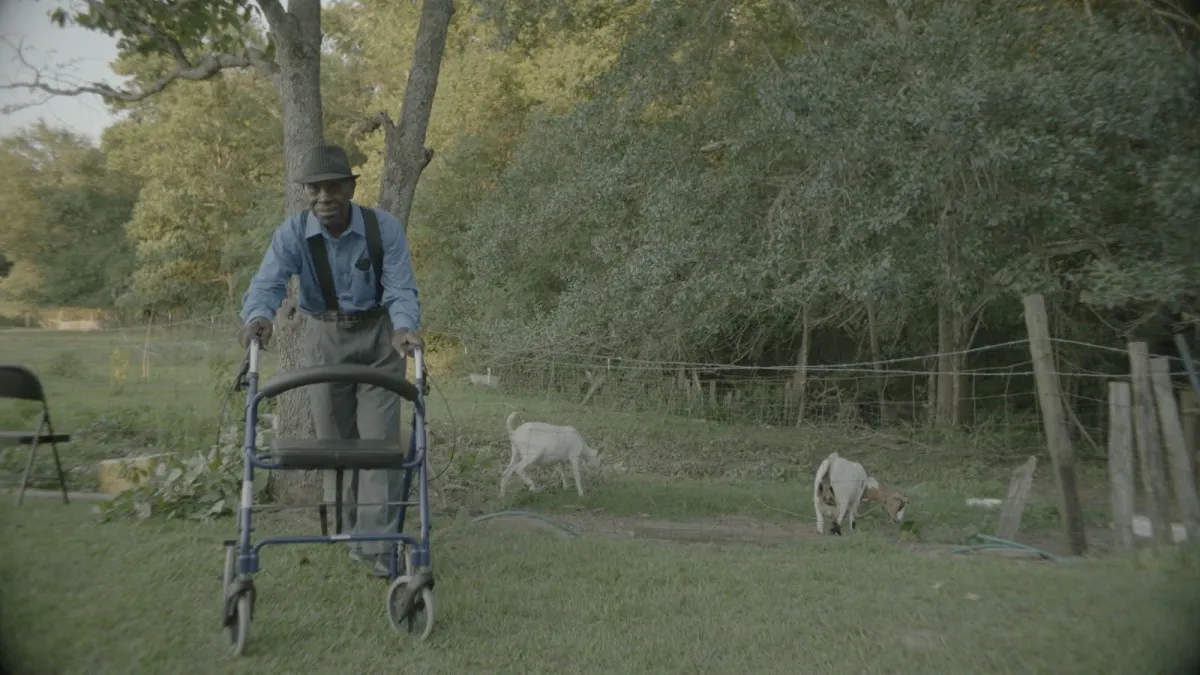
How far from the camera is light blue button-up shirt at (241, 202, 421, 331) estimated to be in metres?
4.50

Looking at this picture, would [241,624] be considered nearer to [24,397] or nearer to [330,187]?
[330,187]

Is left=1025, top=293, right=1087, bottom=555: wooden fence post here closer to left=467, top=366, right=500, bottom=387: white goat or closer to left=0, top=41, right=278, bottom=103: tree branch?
left=0, top=41, right=278, bottom=103: tree branch

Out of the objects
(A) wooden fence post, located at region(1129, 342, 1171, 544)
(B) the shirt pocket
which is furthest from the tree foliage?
(A) wooden fence post, located at region(1129, 342, 1171, 544)

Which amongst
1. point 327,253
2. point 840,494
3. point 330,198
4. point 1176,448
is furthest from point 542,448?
point 1176,448

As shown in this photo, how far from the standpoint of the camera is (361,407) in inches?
188

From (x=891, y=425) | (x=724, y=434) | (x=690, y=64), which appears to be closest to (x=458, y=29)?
(x=690, y=64)

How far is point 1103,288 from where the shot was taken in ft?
28.8

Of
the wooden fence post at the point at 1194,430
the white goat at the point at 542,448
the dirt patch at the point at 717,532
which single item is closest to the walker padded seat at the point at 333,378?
the dirt patch at the point at 717,532

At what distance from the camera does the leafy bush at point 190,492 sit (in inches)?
239

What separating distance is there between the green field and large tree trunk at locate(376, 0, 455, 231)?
91.9 inches

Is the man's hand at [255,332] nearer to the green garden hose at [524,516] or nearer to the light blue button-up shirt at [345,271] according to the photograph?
the light blue button-up shirt at [345,271]

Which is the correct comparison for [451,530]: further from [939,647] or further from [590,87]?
[590,87]

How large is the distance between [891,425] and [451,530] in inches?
429

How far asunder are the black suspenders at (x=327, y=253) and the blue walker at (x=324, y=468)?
0.62m
